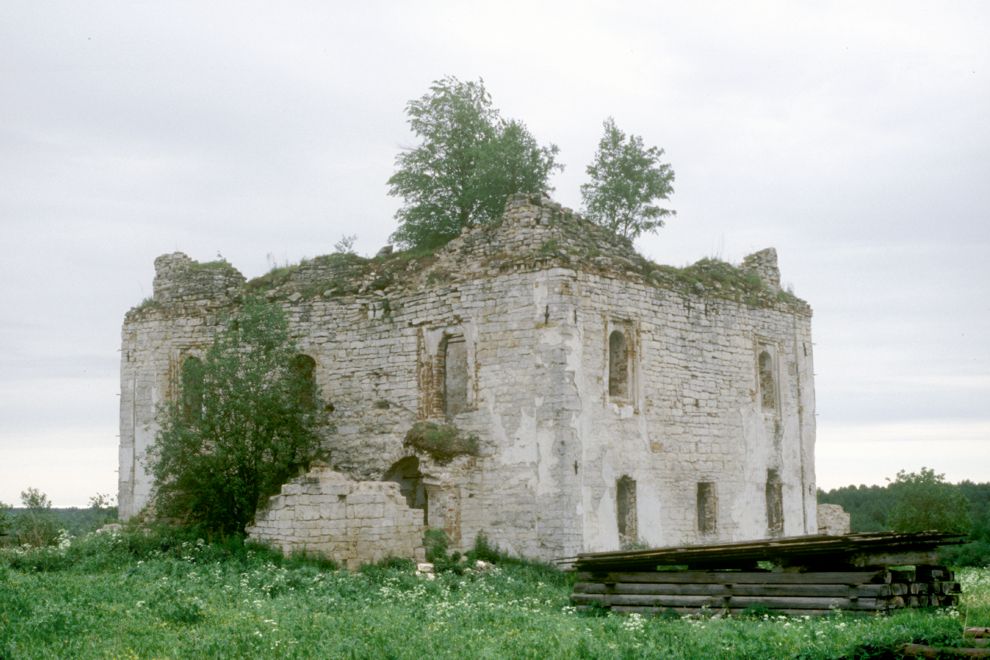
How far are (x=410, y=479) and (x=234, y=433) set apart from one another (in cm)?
349

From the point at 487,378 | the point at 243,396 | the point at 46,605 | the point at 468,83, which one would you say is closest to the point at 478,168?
the point at 468,83

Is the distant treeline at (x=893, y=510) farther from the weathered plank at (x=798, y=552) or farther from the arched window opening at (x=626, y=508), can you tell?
the weathered plank at (x=798, y=552)

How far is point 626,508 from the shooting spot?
65.6 feet

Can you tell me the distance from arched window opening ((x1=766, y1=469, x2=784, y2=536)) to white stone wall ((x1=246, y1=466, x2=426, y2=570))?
839cm

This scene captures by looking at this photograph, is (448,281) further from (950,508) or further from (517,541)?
(950,508)

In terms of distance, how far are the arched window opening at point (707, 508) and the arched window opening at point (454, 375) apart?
5.09 m

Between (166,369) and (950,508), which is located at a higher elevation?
(166,369)

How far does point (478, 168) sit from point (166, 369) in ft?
25.3

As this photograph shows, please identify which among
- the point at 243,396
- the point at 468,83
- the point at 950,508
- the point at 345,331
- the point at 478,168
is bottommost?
the point at 950,508

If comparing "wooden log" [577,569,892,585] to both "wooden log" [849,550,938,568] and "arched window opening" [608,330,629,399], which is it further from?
"arched window opening" [608,330,629,399]

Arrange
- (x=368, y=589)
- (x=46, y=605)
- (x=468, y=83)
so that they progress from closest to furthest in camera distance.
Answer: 1. (x=46, y=605)
2. (x=368, y=589)
3. (x=468, y=83)

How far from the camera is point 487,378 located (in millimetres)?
19781

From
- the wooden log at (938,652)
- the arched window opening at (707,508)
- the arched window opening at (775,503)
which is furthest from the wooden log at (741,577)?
the arched window opening at (775,503)

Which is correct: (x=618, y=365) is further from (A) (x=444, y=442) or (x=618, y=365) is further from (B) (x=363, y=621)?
(B) (x=363, y=621)
